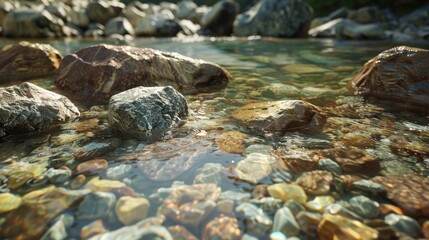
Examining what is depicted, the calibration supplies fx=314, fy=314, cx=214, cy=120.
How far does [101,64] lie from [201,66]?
5.49 ft

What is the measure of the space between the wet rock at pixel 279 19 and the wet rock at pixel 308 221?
19227mm

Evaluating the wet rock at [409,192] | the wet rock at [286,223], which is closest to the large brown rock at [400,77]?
the wet rock at [409,192]

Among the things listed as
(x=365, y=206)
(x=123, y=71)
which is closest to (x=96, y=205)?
(x=365, y=206)

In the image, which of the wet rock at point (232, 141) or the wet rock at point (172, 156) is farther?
the wet rock at point (232, 141)

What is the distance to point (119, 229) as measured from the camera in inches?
69.7

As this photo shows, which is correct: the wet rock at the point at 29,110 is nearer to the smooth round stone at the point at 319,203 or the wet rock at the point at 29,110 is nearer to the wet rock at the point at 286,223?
the wet rock at the point at 286,223

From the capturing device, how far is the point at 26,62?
258 inches

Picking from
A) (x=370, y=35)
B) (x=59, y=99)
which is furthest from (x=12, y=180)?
(x=370, y=35)

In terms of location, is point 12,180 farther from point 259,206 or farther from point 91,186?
point 259,206

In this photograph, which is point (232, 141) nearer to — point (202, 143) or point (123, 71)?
point (202, 143)

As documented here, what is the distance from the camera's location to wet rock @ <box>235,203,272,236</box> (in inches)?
70.7

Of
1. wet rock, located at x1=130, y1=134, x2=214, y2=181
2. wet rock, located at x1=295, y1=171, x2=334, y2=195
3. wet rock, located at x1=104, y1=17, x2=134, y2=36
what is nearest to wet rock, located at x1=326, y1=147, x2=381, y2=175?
wet rock, located at x1=295, y1=171, x2=334, y2=195

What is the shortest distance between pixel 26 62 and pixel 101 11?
20.4 metres

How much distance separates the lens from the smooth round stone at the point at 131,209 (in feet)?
6.10
